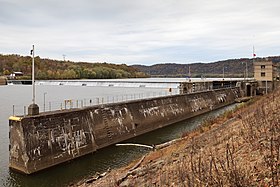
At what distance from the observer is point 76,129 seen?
1905 centimetres

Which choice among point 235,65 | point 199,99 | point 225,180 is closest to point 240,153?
point 225,180

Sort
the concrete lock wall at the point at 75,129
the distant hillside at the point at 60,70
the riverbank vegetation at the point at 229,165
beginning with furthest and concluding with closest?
the distant hillside at the point at 60,70
the concrete lock wall at the point at 75,129
the riverbank vegetation at the point at 229,165

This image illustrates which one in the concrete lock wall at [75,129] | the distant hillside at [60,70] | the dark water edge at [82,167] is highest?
the distant hillside at [60,70]

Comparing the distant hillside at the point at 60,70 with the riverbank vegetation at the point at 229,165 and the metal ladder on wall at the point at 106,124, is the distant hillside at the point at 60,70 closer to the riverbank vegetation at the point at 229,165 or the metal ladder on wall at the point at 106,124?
the metal ladder on wall at the point at 106,124

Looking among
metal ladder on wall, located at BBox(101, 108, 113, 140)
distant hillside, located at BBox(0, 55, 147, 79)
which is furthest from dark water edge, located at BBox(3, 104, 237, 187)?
distant hillside, located at BBox(0, 55, 147, 79)

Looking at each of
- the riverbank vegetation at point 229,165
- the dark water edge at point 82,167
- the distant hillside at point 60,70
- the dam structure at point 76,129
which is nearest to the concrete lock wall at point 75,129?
the dam structure at point 76,129

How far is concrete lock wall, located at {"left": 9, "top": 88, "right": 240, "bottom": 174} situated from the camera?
15640 millimetres

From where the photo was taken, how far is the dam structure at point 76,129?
15648 mm

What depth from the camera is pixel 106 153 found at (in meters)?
19.8

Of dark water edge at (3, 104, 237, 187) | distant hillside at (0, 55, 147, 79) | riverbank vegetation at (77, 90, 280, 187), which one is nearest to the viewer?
riverbank vegetation at (77, 90, 280, 187)

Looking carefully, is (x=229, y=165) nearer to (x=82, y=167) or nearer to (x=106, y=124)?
(x=82, y=167)

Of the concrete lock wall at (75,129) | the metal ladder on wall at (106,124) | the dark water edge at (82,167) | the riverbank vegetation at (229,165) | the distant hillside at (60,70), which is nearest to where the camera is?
the riverbank vegetation at (229,165)

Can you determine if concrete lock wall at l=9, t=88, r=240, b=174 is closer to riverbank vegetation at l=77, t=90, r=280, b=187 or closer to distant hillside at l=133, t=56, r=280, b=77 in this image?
riverbank vegetation at l=77, t=90, r=280, b=187

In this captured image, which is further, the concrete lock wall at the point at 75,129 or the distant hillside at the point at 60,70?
the distant hillside at the point at 60,70
